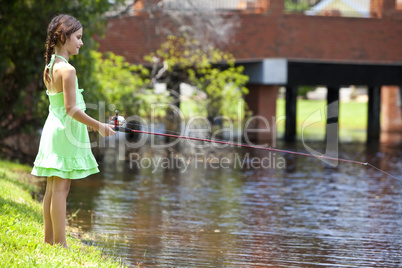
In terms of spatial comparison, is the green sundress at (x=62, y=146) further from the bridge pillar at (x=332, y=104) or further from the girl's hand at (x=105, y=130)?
the bridge pillar at (x=332, y=104)

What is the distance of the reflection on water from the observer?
24.7 ft

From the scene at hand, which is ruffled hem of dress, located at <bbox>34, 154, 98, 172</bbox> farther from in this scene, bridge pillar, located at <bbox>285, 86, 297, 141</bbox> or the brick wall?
bridge pillar, located at <bbox>285, 86, 297, 141</bbox>

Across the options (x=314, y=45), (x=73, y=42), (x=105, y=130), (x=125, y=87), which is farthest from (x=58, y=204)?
(x=314, y=45)

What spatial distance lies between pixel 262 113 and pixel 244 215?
1519 cm

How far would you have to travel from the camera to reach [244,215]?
404 inches

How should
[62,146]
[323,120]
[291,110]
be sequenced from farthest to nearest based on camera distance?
[323,120]
[291,110]
[62,146]

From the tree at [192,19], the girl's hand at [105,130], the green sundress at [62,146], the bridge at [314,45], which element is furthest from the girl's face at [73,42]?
the bridge at [314,45]

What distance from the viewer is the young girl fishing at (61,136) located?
582cm

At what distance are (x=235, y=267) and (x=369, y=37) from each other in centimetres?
1943

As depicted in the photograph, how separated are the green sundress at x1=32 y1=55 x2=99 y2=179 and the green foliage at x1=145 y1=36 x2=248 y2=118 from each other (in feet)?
49.0

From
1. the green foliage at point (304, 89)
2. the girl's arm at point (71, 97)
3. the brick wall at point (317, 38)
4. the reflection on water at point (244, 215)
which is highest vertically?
the brick wall at point (317, 38)

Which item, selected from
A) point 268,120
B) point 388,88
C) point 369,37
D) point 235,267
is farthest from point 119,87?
point 388,88

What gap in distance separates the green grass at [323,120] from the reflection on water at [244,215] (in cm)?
1288

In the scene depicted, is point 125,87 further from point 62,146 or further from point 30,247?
point 30,247
